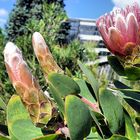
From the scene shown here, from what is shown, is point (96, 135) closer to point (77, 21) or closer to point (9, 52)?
point (9, 52)

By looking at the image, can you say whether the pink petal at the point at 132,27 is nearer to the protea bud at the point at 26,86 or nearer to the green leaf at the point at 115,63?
the green leaf at the point at 115,63

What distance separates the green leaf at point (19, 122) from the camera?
2.68 ft

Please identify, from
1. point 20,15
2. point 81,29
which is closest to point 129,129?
point 81,29

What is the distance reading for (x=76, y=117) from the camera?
0.75m

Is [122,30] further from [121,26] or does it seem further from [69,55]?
[69,55]

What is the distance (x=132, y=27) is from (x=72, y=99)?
0.23 meters

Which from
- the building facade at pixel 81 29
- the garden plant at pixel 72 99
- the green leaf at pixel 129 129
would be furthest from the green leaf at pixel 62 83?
the building facade at pixel 81 29

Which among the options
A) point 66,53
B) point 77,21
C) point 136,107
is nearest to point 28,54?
point 66,53

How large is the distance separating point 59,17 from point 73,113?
630cm

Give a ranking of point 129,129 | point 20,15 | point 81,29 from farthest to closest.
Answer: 1. point 20,15
2. point 81,29
3. point 129,129

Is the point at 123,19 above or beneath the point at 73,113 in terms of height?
above

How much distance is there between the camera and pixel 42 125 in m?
0.84

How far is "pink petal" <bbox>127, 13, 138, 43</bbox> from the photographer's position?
2.97 feet

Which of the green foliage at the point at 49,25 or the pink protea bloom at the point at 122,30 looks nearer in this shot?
the pink protea bloom at the point at 122,30
